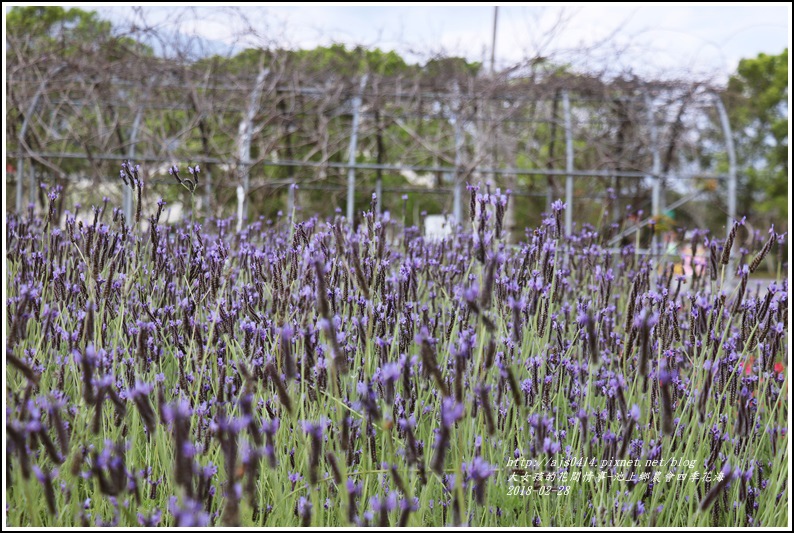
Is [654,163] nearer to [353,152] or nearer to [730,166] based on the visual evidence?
[730,166]

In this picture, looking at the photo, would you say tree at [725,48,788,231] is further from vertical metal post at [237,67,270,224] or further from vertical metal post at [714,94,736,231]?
vertical metal post at [237,67,270,224]

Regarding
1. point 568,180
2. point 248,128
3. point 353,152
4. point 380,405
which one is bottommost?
point 380,405

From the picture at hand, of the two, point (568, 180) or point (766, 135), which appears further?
point (766, 135)

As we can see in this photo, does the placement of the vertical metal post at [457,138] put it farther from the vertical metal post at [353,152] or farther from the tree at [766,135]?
the tree at [766,135]

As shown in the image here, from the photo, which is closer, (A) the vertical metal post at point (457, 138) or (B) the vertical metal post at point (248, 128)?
(B) the vertical metal post at point (248, 128)

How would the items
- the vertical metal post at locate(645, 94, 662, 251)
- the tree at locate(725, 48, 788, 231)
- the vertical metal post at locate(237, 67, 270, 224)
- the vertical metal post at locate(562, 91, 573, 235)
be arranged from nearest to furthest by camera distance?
the vertical metal post at locate(237, 67, 270, 224) < the vertical metal post at locate(562, 91, 573, 235) < the vertical metal post at locate(645, 94, 662, 251) < the tree at locate(725, 48, 788, 231)

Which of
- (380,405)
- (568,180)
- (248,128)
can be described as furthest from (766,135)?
(380,405)

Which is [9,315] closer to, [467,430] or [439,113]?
[467,430]

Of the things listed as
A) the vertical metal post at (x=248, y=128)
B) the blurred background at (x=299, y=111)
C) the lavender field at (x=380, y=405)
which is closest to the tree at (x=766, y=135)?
the blurred background at (x=299, y=111)

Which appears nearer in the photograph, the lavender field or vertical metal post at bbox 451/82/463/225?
the lavender field

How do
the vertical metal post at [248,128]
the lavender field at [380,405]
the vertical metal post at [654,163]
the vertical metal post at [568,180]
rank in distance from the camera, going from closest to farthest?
1. the lavender field at [380,405]
2. the vertical metal post at [248,128]
3. the vertical metal post at [568,180]
4. the vertical metal post at [654,163]

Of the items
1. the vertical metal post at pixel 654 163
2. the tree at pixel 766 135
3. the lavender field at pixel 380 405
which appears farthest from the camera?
the tree at pixel 766 135

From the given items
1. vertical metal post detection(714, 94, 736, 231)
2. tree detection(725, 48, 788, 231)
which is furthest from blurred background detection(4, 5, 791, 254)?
tree detection(725, 48, 788, 231)

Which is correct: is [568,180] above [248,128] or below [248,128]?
below
